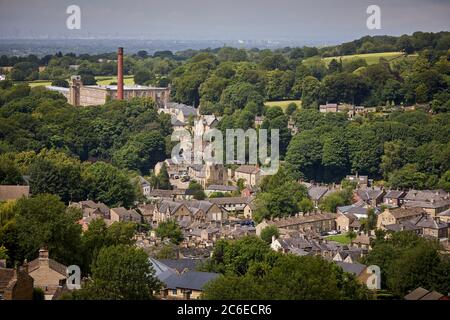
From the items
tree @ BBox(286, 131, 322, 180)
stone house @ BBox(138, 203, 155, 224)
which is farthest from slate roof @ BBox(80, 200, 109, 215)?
tree @ BBox(286, 131, 322, 180)

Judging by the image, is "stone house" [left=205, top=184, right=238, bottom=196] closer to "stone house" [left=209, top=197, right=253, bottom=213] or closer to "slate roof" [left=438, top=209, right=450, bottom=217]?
"stone house" [left=209, top=197, right=253, bottom=213]

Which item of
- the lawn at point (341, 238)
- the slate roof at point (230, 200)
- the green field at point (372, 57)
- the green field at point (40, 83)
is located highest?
the green field at point (372, 57)

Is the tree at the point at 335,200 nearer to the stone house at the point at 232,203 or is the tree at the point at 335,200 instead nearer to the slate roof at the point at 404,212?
the slate roof at the point at 404,212

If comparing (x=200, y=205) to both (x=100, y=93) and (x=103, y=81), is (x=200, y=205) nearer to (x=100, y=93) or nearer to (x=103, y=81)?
(x=100, y=93)

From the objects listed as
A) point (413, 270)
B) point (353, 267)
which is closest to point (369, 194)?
point (353, 267)

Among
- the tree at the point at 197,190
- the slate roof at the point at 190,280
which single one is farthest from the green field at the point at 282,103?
the slate roof at the point at 190,280

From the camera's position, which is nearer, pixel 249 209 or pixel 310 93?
pixel 249 209
